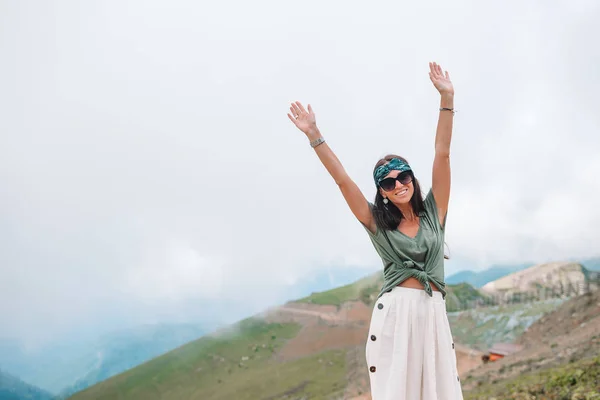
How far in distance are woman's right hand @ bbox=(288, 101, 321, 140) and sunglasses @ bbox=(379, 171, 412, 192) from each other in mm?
465

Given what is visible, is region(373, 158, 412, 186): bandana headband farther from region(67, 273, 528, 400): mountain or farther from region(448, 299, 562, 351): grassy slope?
region(448, 299, 562, 351): grassy slope

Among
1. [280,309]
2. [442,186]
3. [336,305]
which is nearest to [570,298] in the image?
[336,305]

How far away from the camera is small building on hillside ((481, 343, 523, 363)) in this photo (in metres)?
23.0

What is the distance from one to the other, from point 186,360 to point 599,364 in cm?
2409

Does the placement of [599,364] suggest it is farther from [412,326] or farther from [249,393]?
[249,393]

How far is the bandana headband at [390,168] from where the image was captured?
319 centimetres

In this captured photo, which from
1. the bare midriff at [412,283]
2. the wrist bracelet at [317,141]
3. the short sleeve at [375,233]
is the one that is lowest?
the bare midriff at [412,283]

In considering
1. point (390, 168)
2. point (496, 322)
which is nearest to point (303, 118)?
point (390, 168)

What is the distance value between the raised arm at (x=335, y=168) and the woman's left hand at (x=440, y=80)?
2.54 ft

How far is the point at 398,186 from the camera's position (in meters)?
3.17

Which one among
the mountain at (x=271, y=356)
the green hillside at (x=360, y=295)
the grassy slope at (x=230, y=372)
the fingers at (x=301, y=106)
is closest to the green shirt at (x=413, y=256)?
the fingers at (x=301, y=106)

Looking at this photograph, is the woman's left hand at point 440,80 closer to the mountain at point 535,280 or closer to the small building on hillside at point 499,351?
the small building on hillside at point 499,351

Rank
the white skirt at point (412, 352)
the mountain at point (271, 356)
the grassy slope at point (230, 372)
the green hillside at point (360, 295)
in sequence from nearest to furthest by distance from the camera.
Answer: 1. the white skirt at point (412, 352)
2. the grassy slope at point (230, 372)
3. the mountain at point (271, 356)
4. the green hillside at point (360, 295)

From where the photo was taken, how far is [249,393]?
2655cm
